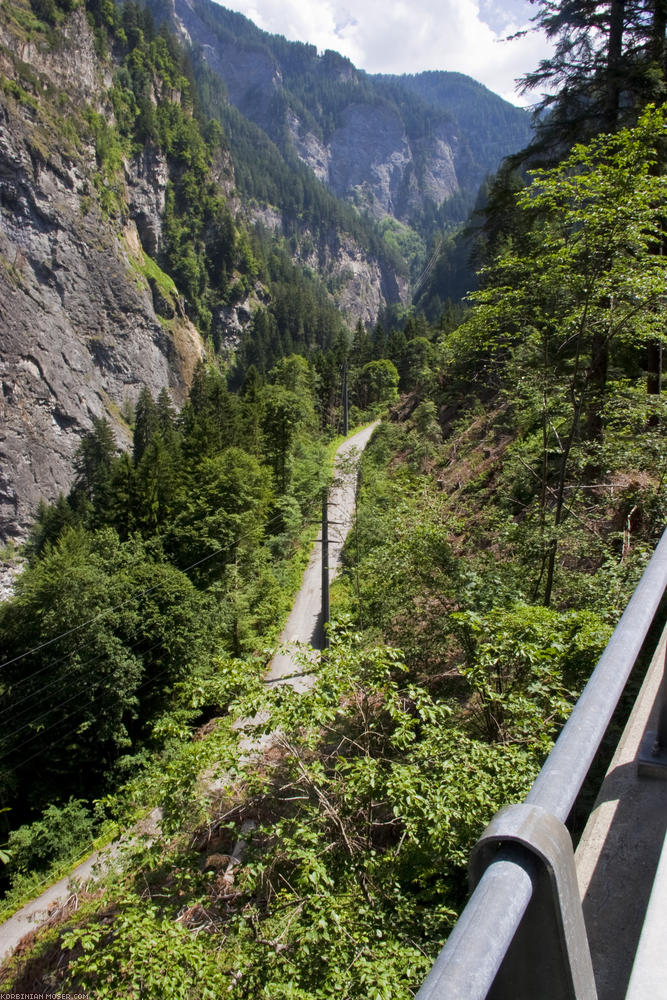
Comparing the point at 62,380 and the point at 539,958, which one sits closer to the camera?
the point at 539,958

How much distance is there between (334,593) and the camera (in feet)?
87.3

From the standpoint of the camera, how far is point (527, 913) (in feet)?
3.11

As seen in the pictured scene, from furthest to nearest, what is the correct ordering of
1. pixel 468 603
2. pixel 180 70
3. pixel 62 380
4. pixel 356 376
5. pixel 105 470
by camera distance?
pixel 180 70, pixel 62 380, pixel 356 376, pixel 105 470, pixel 468 603

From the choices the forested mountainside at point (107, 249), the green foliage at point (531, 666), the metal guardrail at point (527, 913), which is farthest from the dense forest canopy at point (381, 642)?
the forested mountainside at point (107, 249)

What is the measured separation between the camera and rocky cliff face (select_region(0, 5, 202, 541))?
67.5 metres

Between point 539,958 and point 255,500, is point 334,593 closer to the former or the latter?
point 255,500

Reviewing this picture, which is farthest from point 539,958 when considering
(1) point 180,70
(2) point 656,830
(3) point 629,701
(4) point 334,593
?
(1) point 180,70

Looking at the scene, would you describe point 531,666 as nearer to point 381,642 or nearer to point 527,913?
point 381,642

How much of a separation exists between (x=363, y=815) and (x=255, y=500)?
2503 centimetres

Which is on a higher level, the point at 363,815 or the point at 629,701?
the point at 629,701

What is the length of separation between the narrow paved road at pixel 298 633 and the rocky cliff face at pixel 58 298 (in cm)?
4695

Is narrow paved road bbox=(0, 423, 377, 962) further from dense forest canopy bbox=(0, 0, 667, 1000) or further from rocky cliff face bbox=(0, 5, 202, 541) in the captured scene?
rocky cliff face bbox=(0, 5, 202, 541)

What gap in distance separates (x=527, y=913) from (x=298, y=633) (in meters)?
25.4

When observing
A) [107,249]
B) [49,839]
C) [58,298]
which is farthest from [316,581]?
[107,249]
